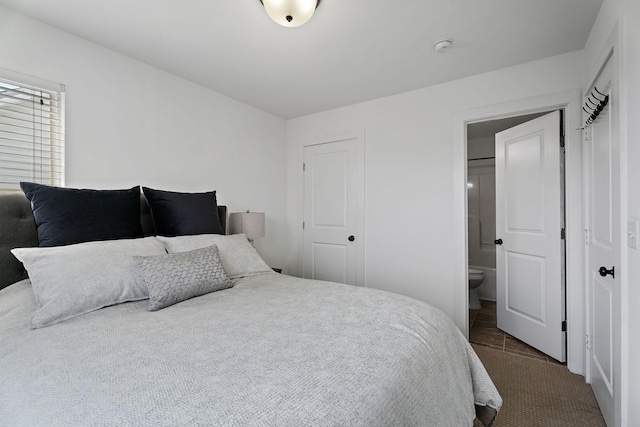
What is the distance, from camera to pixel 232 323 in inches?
47.6

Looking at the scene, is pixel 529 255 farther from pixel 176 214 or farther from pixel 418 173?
pixel 176 214

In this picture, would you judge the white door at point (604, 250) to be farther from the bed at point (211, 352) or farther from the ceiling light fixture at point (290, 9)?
the ceiling light fixture at point (290, 9)

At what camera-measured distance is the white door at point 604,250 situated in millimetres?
1468

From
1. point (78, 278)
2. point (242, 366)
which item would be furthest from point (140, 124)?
point (242, 366)

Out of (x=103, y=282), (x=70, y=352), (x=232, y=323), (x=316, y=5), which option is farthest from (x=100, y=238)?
(x=316, y=5)

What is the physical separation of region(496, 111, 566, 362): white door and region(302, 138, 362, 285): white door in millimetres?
1479

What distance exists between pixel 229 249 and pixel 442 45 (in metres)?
2.12

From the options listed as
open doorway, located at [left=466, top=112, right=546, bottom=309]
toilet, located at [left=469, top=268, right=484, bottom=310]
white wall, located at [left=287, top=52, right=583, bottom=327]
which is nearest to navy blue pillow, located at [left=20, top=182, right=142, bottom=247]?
white wall, located at [left=287, top=52, right=583, bottom=327]

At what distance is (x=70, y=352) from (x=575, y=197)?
120 inches

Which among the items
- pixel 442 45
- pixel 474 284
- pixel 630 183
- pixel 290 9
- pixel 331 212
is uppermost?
pixel 442 45

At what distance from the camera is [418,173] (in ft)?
9.43

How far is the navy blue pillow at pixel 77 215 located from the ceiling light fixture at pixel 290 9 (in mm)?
1471

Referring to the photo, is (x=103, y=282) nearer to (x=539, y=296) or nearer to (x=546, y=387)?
(x=546, y=387)

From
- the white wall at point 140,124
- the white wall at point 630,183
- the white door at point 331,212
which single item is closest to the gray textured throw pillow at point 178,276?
the white wall at point 140,124
